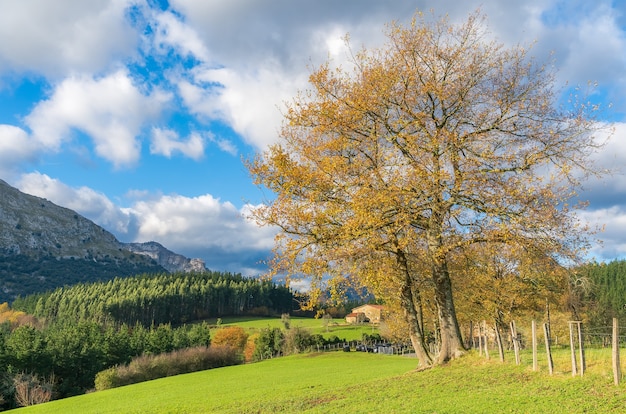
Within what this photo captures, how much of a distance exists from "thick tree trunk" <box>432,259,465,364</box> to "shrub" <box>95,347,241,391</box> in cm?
5951

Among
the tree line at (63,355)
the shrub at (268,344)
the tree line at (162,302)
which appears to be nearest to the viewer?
the tree line at (63,355)

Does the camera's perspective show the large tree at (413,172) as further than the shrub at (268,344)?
No

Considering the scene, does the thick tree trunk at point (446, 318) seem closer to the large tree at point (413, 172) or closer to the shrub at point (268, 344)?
the large tree at point (413, 172)

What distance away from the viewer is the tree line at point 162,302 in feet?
542

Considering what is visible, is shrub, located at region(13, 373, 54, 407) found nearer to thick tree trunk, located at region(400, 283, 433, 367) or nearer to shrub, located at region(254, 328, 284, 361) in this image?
shrub, located at region(254, 328, 284, 361)

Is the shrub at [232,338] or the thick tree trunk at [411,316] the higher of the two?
the thick tree trunk at [411,316]

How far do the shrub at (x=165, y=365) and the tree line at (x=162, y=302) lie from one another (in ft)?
255

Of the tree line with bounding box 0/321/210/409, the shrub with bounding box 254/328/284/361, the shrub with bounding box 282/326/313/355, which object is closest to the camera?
the tree line with bounding box 0/321/210/409

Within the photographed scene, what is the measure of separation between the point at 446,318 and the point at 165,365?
6573 centimetres

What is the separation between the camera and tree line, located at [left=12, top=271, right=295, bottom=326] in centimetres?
16525

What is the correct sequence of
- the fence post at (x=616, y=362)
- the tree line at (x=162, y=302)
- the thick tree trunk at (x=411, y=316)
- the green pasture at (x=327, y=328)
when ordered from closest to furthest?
the fence post at (x=616, y=362), the thick tree trunk at (x=411, y=316), the green pasture at (x=327, y=328), the tree line at (x=162, y=302)

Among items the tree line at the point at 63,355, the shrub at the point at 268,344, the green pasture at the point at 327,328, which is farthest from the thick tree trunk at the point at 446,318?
the green pasture at the point at 327,328

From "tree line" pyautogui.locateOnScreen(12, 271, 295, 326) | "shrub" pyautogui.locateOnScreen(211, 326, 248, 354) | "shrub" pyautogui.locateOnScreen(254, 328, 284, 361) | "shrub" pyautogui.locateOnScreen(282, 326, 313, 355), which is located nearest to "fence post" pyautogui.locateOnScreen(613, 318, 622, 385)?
"shrub" pyautogui.locateOnScreen(282, 326, 313, 355)

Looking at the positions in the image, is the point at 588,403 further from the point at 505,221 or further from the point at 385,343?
the point at 385,343
